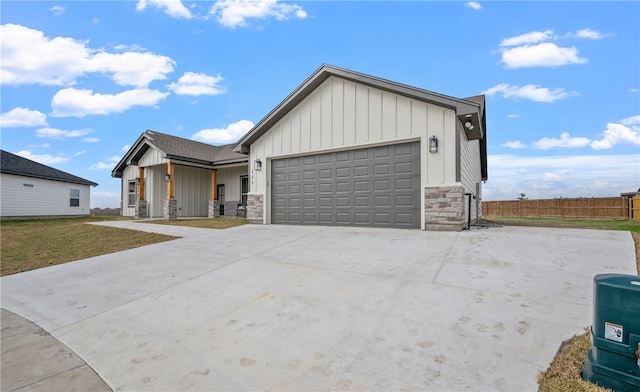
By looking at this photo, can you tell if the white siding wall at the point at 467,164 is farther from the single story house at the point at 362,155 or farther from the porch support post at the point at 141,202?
the porch support post at the point at 141,202

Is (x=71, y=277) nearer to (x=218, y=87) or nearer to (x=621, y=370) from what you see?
(x=621, y=370)

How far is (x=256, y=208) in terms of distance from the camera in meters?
11.5

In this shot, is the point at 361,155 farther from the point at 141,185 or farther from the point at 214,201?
the point at 141,185

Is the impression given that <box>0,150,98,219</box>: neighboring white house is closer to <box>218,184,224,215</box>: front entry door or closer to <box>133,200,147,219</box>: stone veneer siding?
<box>133,200,147,219</box>: stone veneer siding

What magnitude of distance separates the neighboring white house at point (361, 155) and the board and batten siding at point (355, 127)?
3cm

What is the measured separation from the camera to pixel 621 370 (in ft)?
6.28

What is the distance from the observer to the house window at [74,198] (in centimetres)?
2055

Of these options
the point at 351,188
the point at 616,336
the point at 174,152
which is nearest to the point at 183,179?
the point at 174,152

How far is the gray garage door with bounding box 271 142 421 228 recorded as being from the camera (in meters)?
8.58

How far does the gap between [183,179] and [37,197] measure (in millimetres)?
9939

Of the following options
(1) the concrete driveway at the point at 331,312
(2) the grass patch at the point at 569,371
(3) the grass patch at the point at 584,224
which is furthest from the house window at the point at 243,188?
(2) the grass patch at the point at 569,371

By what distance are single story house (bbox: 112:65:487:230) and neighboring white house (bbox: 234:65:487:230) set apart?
0.09 ft

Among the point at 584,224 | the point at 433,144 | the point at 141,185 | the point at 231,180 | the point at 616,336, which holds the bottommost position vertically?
the point at 584,224

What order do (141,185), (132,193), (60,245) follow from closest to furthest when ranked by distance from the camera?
(60,245), (141,185), (132,193)
